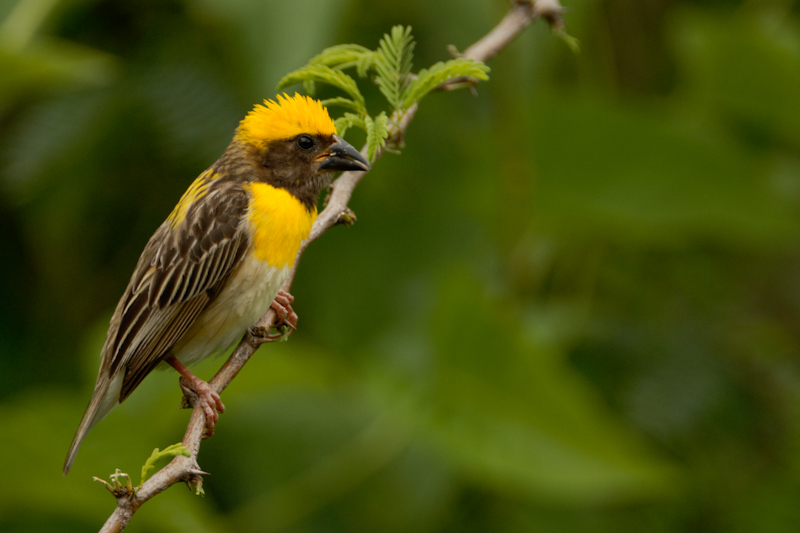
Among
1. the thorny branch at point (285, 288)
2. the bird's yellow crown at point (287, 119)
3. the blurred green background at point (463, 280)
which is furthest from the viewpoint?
the blurred green background at point (463, 280)

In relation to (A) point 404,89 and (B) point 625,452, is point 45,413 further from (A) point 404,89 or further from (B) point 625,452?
(B) point 625,452

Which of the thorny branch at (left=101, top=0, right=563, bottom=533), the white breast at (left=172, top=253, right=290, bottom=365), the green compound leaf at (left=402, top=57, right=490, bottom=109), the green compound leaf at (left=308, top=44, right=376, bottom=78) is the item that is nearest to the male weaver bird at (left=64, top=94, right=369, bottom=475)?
the white breast at (left=172, top=253, right=290, bottom=365)

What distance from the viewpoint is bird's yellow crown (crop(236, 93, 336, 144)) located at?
3631 millimetres

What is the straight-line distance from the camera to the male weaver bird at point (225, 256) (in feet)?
11.6

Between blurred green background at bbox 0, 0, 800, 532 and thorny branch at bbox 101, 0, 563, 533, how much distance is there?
3.47ft

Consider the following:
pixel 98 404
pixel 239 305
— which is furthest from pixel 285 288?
pixel 98 404

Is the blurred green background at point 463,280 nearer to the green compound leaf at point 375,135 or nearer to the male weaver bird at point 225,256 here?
the male weaver bird at point 225,256

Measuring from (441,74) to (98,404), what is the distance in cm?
181

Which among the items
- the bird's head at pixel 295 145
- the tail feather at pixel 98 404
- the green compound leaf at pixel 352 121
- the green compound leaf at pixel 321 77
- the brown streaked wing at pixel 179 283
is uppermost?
the green compound leaf at pixel 321 77

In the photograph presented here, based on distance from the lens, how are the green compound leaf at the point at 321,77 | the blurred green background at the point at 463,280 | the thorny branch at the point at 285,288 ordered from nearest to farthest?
the thorny branch at the point at 285,288
the green compound leaf at the point at 321,77
the blurred green background at the point at 463,280

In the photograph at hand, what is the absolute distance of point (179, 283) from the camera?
3580 millimetres

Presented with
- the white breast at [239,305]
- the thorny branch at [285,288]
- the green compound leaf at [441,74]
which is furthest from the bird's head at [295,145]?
the green compound leaf at [441,74]

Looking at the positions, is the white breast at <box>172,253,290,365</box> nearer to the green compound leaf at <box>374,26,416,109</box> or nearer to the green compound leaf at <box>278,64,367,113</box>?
the green compound leaf at <box>278,64,367,113</box>

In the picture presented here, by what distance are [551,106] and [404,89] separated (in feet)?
8.44
